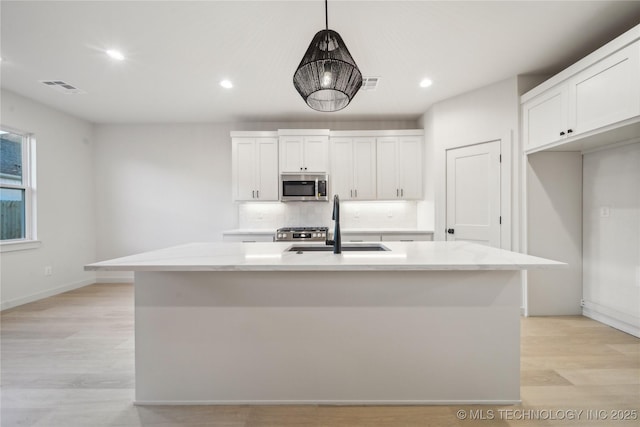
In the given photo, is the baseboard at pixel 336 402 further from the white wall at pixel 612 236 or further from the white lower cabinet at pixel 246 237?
the white lower cabinet at pixel 246 237

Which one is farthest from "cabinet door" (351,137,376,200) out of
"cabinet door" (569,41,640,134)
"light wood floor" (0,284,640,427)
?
"light wood floor" (0,284,640,427)

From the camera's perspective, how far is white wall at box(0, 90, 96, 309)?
3.70 m

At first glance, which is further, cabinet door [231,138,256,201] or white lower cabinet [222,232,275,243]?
cabinet door [231,138,256,201]

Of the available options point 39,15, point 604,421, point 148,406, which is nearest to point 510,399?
point 604,421

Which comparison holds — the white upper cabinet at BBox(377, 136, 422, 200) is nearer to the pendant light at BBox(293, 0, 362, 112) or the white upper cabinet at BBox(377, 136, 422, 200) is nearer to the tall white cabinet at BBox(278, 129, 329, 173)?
the tall white cabinet at BBox(278, 129, 329, 173)

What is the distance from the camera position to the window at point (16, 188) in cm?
369

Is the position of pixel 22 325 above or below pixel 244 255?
below

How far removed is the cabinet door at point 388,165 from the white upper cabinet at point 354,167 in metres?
0.09

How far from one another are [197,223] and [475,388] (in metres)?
4.49

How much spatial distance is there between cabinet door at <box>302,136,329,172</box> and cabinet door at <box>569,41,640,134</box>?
113 inches

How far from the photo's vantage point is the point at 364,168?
4527 millimetres

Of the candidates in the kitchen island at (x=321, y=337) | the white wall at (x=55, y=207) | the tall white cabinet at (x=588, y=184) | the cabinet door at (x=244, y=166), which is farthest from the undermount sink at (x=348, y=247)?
the white wall at (x=55, y=207)

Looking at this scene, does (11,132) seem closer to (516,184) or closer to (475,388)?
(475,388)

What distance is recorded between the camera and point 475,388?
5.78ft
